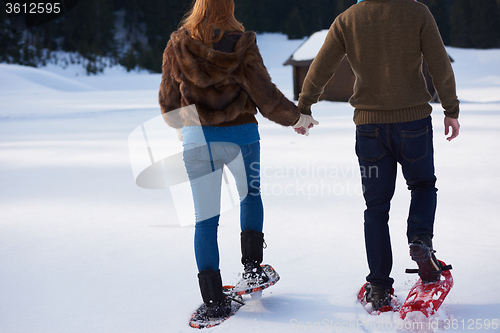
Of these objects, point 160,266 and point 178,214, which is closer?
point 160,266

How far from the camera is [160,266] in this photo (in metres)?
2.91

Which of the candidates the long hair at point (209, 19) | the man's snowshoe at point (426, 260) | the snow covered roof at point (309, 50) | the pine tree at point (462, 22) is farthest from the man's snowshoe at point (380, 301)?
the pine tree at point (462, 22)

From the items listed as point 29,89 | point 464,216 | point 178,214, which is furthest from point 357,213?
point 29,89

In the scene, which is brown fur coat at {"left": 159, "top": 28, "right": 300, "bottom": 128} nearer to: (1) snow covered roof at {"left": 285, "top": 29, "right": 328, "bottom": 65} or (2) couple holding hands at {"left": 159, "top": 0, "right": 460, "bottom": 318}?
(2) couple holding hands at {"left": 159, "top": 0, "right": 460, "bottom": 318}

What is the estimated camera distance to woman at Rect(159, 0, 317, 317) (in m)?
2.05

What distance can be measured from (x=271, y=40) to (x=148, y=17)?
35.4 feet

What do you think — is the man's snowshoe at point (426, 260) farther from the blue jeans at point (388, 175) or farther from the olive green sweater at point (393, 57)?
the olive green sweater at point (393, 57)

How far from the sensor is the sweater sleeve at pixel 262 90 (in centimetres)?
209

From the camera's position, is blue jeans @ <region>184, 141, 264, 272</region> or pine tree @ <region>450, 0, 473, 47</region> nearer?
blue jeans @ <region>184, 141, 264, 272</region>

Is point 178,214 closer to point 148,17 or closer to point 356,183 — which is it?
point 356,183

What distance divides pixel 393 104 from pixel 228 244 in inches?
64.1

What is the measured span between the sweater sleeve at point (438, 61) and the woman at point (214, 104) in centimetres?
62

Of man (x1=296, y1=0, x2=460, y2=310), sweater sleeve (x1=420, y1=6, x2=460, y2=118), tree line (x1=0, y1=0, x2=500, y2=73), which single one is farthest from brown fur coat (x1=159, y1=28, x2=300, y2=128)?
tree line (x1=0, y1=0, x2=500, y2=73)

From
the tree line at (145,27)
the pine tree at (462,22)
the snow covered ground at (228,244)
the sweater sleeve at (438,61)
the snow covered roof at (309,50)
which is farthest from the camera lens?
the pine tree at (462,22)
